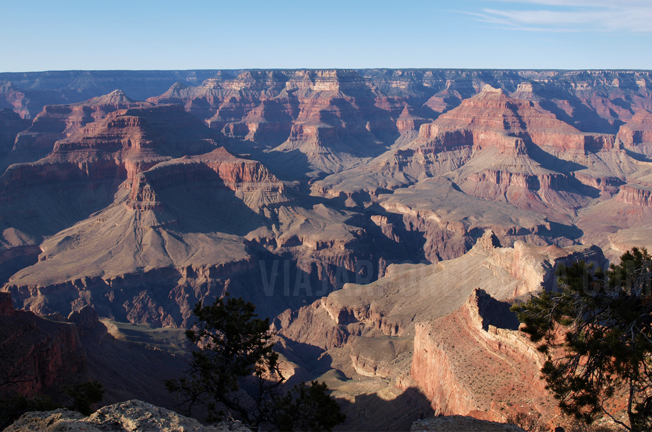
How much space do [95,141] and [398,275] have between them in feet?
370

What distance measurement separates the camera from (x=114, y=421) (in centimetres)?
2212

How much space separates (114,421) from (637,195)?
17870 cm

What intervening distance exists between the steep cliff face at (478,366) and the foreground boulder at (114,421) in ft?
67.4

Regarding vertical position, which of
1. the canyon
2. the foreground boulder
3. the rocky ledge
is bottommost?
the canyon

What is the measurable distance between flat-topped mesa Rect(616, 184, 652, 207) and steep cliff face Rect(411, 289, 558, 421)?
137758 millimetres

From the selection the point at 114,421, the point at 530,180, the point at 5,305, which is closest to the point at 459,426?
the point at 114,421

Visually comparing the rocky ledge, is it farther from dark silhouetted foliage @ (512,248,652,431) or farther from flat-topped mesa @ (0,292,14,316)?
flat-topped mesa @ (0,292,14,316)

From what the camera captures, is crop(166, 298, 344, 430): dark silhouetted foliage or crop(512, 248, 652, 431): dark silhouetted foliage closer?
crop(512, 248, 652, 431): dark silhouetted foliage

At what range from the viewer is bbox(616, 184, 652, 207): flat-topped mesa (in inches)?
6407

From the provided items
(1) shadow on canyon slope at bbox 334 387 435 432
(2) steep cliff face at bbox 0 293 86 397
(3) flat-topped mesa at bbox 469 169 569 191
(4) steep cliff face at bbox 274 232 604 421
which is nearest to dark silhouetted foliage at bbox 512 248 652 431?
(4) steep cliff face at bbox 274 232 604 421

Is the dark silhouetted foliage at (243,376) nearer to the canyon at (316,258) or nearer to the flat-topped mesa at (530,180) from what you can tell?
the canyon at (316,258)

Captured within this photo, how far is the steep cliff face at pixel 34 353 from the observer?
38.4 m

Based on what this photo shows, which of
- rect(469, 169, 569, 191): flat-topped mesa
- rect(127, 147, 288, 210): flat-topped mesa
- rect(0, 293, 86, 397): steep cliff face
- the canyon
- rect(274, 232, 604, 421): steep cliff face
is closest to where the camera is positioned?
rect(0, 293, 86, 397): steep cliff face

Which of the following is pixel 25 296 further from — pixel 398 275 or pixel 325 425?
pixel 325 425
